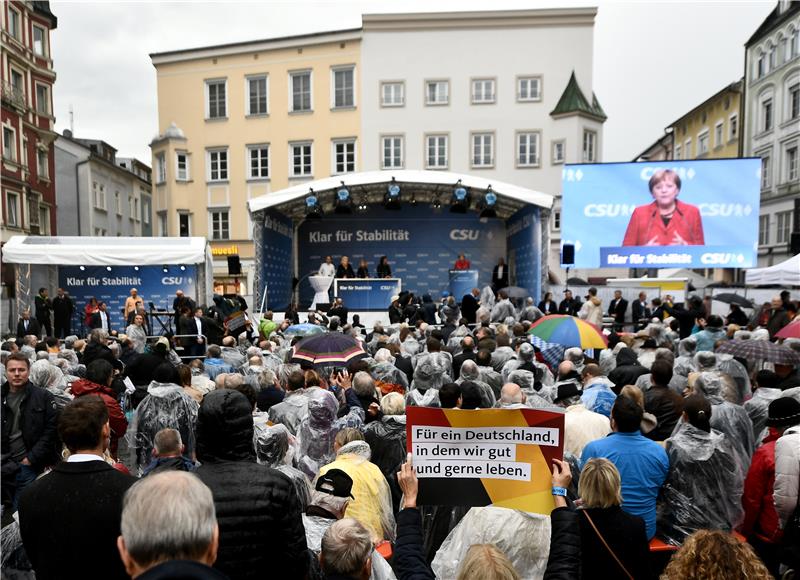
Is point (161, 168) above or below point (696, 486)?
above

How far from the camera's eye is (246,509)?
2.24 metres

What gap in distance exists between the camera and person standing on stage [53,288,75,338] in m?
15.8

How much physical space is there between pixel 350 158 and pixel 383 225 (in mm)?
9147

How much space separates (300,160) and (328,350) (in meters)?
27.7

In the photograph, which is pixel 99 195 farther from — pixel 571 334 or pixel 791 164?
pixel 791 164

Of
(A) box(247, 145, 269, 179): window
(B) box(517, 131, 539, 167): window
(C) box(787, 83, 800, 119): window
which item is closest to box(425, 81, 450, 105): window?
(B) box(517, 131, 539, 167): window

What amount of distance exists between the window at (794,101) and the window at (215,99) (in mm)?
32201

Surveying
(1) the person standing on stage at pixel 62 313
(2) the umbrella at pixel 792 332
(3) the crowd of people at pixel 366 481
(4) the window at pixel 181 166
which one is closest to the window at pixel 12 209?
(4) the window at pixel 181 166

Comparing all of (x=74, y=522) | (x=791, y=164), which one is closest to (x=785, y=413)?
(x=74, y=522)

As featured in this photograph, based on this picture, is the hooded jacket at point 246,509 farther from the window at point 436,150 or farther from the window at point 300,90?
the window at point 300,90

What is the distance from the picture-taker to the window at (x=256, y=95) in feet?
109

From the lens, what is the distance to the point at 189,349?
38.5ft

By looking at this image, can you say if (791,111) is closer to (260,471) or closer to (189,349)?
(189,349)

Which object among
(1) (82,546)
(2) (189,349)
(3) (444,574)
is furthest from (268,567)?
(2) (189,349)
